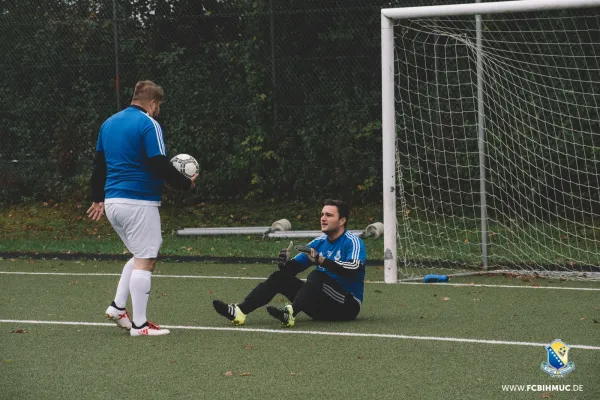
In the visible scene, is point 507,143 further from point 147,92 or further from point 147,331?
point 147,331

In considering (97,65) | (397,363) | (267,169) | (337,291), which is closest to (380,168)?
(267,169)

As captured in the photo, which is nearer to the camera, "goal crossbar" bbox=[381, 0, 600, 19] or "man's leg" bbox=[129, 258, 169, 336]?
"man's leg" bbox=[129, 258, 169, 336]

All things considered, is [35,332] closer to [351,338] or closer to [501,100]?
[351,338]

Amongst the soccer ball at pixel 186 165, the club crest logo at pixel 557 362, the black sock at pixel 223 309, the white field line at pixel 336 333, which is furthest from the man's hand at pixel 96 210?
the club crest logo at pixel 557 362

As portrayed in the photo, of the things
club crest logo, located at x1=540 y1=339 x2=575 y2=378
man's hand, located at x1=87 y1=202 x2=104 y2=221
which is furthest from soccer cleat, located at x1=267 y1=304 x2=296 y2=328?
club crest logo, located at x1=540 y1=339 x2=575 y2=378

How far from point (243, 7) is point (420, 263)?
7477 mm

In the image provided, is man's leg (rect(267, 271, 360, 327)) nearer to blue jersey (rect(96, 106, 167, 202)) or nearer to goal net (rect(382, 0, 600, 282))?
blue jersey (rect(96, 106, 167, 202))

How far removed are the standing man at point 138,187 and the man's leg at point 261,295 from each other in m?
0.55

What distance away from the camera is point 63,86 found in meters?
21.1

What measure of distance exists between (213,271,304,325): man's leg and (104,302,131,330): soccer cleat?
691 mm

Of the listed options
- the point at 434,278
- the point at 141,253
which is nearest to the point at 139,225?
the point at 141,253

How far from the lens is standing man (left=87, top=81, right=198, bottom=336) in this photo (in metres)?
8.64

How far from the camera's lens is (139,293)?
339 inches

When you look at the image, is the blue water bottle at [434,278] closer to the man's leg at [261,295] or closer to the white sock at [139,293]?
the man's leg at [261,295]
